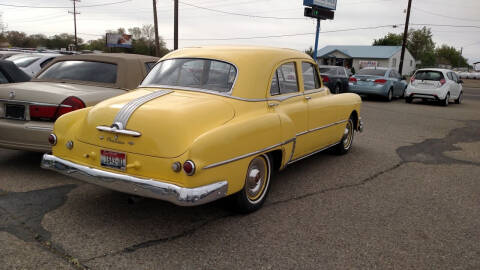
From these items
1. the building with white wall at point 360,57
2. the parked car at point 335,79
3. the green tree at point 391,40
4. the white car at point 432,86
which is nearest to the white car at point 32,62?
the parked car at point 335,79

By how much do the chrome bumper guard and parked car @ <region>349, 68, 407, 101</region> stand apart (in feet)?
50.6

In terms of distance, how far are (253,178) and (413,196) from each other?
2.16 meters

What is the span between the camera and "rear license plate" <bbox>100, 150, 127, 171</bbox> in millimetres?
3645

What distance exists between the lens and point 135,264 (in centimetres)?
314

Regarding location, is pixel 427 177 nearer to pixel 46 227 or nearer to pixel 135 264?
pixel 135 264

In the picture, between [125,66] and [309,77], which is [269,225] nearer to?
[309,77]

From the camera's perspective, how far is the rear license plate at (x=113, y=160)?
3.64m

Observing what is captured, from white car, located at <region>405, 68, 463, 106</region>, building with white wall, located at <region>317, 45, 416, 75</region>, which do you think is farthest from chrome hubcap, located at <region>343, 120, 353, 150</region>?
building with white wall, located at <region>317, 45, 416, 75</region>

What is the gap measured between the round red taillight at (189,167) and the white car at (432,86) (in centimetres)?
1602

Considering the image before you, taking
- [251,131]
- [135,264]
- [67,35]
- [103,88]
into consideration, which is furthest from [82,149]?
[67,35]

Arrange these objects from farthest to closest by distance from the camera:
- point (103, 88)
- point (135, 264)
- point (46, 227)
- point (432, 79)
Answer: point (432, 79)
point (103, 88)
point (46, 227)
point (135, 264)

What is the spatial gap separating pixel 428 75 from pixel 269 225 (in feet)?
51.2

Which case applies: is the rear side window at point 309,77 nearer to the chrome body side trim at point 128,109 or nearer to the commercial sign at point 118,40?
the chrome body side trim at point 128,109

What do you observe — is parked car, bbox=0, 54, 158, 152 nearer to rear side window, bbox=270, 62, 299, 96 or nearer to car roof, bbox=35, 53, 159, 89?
car roof, bbox=35, 53, 159, 89
